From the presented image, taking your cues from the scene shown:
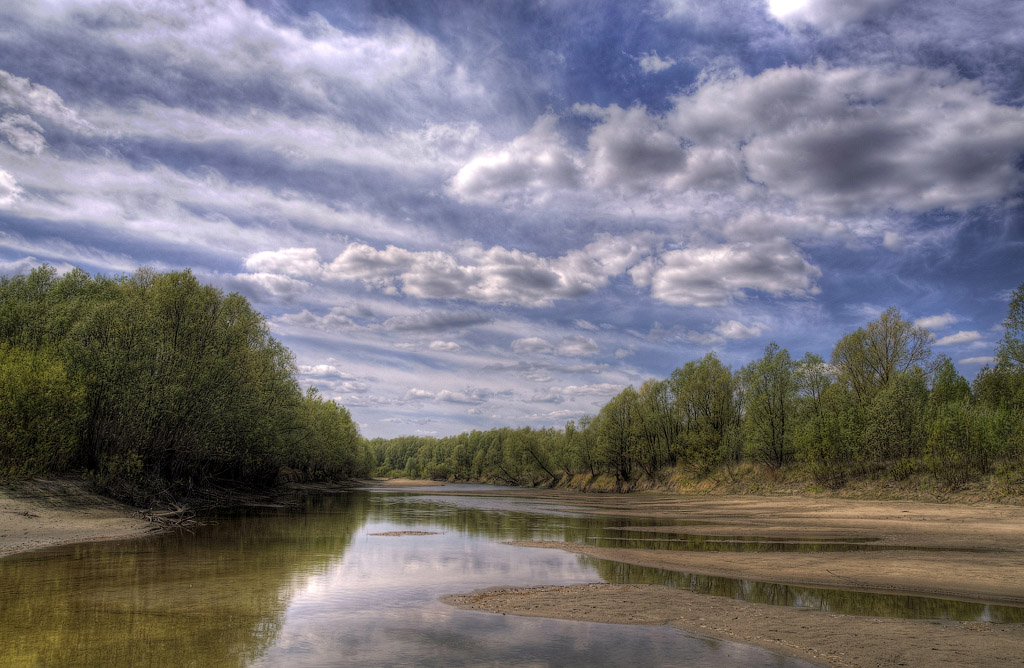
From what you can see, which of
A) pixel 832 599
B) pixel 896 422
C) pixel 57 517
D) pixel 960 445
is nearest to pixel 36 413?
pixel 57 517

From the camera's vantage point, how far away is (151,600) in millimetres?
11969

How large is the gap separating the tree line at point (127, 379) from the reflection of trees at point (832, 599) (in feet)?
98.1

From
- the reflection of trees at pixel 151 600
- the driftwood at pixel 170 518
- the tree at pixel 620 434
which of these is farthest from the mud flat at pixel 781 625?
the tree at pixel 620 434

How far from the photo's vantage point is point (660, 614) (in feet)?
38.0

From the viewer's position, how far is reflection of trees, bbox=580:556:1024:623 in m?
11.5

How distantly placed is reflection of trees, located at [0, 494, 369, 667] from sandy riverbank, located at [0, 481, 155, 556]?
228 centimetres

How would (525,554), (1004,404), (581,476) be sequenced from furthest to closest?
1. (581,476)
2. (1004,404)
3. (525,554)

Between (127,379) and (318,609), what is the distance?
97.0ft

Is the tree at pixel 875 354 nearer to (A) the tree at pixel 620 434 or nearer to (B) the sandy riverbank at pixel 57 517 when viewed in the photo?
(A) the tree at pixel 620 434

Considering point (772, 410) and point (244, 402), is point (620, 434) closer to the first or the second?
point (772, 410)

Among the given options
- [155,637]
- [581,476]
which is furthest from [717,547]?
[581,476]

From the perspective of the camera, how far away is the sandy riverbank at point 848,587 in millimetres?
9089

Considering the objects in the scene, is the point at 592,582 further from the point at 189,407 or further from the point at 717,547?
the point at 189,407

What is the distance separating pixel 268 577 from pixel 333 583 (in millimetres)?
2001
